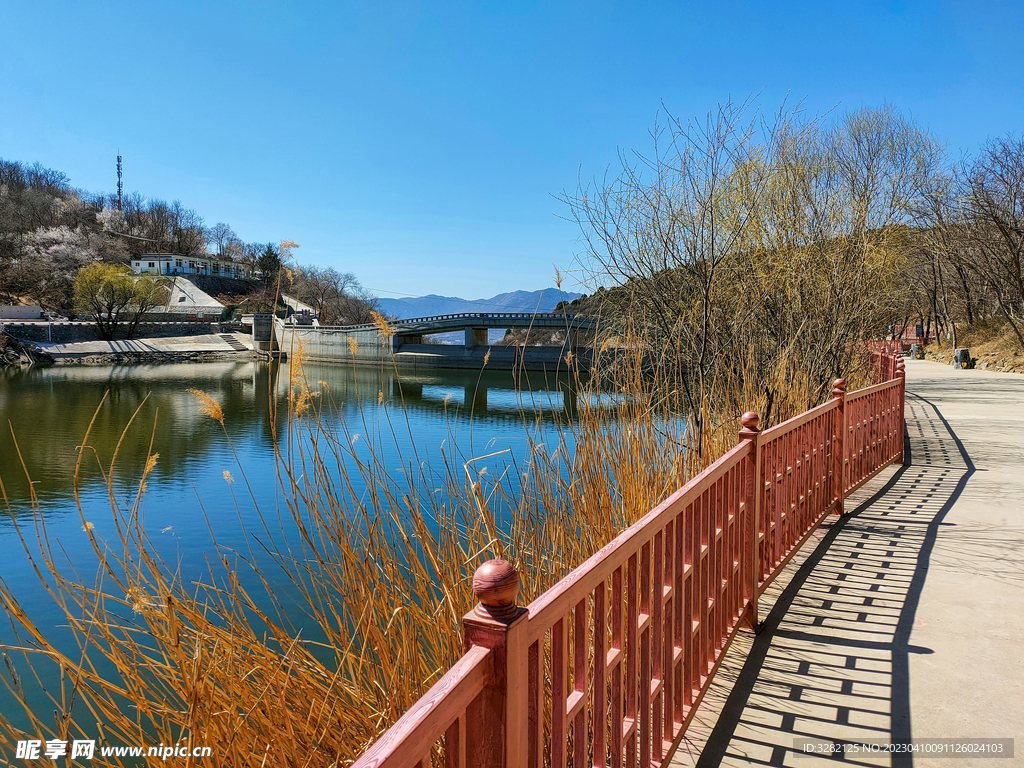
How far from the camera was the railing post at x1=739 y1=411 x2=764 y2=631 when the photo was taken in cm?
268

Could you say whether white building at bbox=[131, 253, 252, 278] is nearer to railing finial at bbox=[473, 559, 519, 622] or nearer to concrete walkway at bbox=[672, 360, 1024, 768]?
concrete walkway at bbox=[672, 360, 1024, 768]

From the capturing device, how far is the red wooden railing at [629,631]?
97cm

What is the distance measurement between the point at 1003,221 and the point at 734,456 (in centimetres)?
2238

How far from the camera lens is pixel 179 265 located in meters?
72.4

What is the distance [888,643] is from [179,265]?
80063 millimetres

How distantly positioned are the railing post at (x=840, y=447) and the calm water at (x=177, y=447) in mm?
1849

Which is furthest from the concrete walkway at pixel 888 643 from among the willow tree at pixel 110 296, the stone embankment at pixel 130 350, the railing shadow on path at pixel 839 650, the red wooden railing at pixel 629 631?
the willow tree at pixel 110 296

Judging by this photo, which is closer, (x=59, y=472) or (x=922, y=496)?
(x=922, y=496)

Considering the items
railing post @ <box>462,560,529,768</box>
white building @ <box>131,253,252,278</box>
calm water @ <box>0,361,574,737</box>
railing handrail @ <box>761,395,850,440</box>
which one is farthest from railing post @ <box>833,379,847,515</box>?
white building @ <box>131,253,252,278</box>

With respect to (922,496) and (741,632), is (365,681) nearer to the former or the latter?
(741,632)

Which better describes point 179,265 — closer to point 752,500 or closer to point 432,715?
point 752,500

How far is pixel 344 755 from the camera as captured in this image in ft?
5.76

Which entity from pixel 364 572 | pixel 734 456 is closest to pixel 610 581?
pixel 364 572

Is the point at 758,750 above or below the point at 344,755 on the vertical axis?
below
